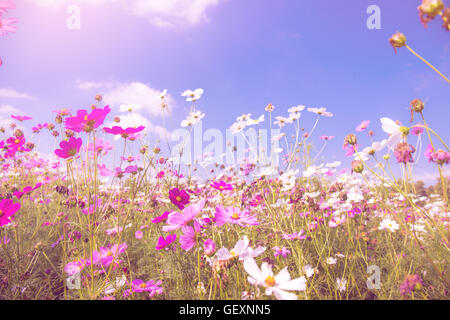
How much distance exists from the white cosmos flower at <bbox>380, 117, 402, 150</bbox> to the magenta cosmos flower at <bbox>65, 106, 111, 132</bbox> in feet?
2.70

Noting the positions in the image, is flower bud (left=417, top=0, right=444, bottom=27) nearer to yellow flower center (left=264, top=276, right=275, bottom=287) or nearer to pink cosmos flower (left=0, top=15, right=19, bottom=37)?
yellow flower center (left=264, top=276, right=275, bottom=287)

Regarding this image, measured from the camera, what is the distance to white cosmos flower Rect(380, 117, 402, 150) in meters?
0.71

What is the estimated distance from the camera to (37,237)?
5.45 feet

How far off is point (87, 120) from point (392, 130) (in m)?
0.90

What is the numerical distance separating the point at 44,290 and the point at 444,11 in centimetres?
169

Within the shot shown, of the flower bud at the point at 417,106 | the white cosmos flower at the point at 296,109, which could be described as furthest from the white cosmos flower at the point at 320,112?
the flower bud at the point at 417,106

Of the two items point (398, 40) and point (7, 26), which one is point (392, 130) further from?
point (7, 26)

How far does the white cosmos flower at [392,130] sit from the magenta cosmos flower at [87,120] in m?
0.82

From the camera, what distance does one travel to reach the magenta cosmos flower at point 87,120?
2.24 ft

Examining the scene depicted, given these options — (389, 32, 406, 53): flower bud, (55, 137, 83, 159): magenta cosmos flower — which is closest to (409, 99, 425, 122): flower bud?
(389, 32, 406, 53): flower bud

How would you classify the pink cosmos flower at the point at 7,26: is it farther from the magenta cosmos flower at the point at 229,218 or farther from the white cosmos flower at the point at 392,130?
the white cosmos flower at the point at 392,130

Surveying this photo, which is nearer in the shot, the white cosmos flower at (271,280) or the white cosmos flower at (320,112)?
the white cosmos flower at (271,280)

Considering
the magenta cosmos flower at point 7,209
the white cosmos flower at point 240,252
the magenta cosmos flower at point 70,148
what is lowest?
the white cosmos flower at point 240,252

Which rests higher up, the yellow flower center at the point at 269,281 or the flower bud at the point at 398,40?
the flower bud at the point at 398,40
